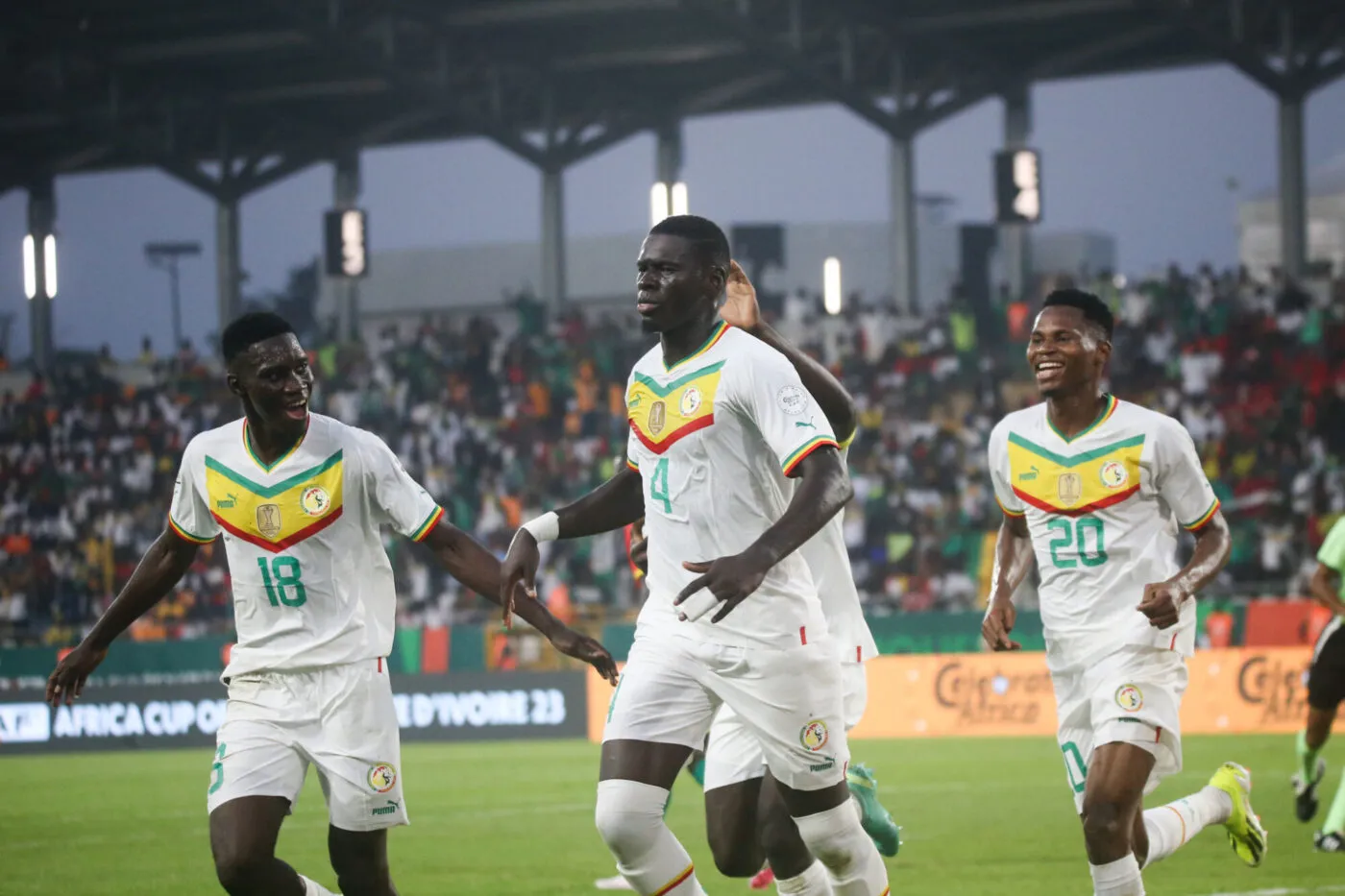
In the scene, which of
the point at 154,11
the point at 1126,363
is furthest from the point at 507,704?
the point at 154,11

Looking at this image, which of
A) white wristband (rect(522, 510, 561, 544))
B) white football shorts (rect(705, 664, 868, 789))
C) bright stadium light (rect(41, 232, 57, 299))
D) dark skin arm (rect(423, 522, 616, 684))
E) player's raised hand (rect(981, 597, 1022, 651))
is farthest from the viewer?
bright stadium light (rect(41, 232, 57, 299))

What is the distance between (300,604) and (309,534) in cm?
24

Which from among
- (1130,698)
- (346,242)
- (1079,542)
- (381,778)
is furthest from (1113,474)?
(346,242)

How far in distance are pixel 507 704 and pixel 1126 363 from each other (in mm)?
10470

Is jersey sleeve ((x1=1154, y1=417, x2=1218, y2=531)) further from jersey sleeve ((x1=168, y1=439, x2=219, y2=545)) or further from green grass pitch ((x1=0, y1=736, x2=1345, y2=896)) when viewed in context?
jersey sleeve ((x1=168, y1=439, x2=219, y2=545))

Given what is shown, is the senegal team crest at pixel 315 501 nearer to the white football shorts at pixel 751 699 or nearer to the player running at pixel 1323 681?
the white football shorts at pixel 751 699

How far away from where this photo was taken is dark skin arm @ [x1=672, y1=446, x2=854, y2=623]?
5770 mm

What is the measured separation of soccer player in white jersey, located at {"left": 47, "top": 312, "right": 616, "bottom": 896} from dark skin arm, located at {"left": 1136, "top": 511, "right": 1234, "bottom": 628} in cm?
199

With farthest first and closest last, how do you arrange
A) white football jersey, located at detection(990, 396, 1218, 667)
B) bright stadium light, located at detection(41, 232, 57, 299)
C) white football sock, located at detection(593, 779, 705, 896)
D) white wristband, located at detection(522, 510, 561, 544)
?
bright stadium light, located at detection(41, 232, 57, 299)
white football jersey, located at detection(990, 396, 1218, 667)
white wristband, located at detection(522, 510, 561, 544)
white football sock, located at detection(593, 779, 705, 896)

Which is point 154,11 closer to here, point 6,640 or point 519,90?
point 519,90

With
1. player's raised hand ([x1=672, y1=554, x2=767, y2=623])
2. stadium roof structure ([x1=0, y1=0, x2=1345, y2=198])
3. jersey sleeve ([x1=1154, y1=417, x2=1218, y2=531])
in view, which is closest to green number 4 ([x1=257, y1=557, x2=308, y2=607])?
player's raised hand ([x1=672, y1=554, x2=767, y2=623])

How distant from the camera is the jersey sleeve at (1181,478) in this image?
7660 mm

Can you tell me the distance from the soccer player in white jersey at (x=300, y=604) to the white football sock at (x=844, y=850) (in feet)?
2.91

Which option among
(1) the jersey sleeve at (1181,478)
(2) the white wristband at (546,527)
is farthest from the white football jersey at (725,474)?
(1) the jersey sleeve at (1181,478)
